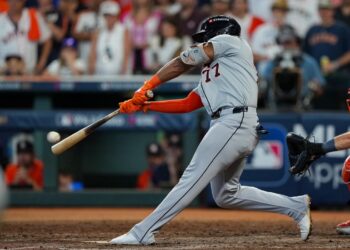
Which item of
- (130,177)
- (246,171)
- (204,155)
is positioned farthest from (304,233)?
(130,177)

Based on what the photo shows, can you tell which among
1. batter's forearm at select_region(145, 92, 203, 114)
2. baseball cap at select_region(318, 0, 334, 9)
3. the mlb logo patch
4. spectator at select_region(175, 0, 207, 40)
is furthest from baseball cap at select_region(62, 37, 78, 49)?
batter's forearm at select_region(145, 92, 203, 114)

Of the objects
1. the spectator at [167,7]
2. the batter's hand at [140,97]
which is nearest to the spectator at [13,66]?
the spectator at [167,7]

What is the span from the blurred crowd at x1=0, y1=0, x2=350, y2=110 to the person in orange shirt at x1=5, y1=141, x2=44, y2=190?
105 centimetres

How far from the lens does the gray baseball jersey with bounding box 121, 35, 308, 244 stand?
21.1 feet

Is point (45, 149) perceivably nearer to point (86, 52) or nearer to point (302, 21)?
point (86, 52)

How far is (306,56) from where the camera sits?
1087 cm

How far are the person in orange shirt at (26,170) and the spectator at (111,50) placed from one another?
1.37m

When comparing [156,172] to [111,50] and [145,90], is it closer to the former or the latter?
[111,50]

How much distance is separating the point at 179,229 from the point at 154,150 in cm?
334

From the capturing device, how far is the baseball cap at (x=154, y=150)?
11344mm

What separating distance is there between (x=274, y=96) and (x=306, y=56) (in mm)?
641

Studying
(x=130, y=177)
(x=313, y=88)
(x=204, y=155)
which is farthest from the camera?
(x=130, y=177)

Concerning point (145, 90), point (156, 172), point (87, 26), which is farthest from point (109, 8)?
point (145, 90)

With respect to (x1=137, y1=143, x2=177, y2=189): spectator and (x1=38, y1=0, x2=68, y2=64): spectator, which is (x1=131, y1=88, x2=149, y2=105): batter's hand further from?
(x1=38, y1=0, x2=68, y2=64): spectator
